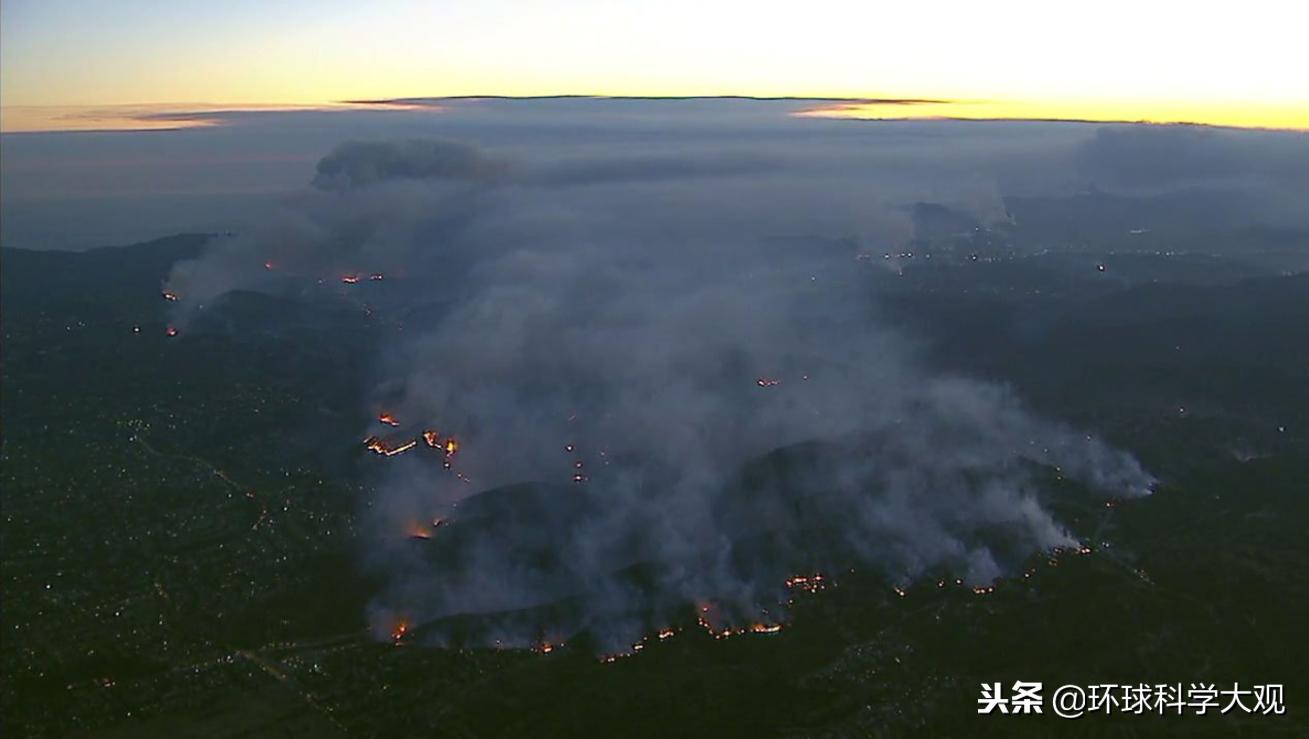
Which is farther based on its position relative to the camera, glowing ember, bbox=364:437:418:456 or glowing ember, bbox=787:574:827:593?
glowing ember, bbox=364:437:418:456

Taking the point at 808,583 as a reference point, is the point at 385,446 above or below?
below

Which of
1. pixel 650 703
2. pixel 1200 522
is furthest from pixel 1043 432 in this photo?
pixel 650 703

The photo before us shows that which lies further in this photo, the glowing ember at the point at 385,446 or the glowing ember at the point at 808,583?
the glowing ember at the point at 385,446

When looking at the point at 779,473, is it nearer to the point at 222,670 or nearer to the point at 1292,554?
the point at 1292,554

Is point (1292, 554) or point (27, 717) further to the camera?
point (1292, 554)

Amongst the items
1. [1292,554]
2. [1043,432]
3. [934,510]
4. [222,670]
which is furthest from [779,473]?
[222,670]

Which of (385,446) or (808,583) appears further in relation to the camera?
(385,446)

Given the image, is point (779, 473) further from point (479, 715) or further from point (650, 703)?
point (479, 715)

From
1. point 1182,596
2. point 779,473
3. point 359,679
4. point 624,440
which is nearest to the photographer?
point 359,679

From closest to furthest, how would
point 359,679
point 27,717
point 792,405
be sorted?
1. point 27,717
2. point 359,679
3. point 792,405
